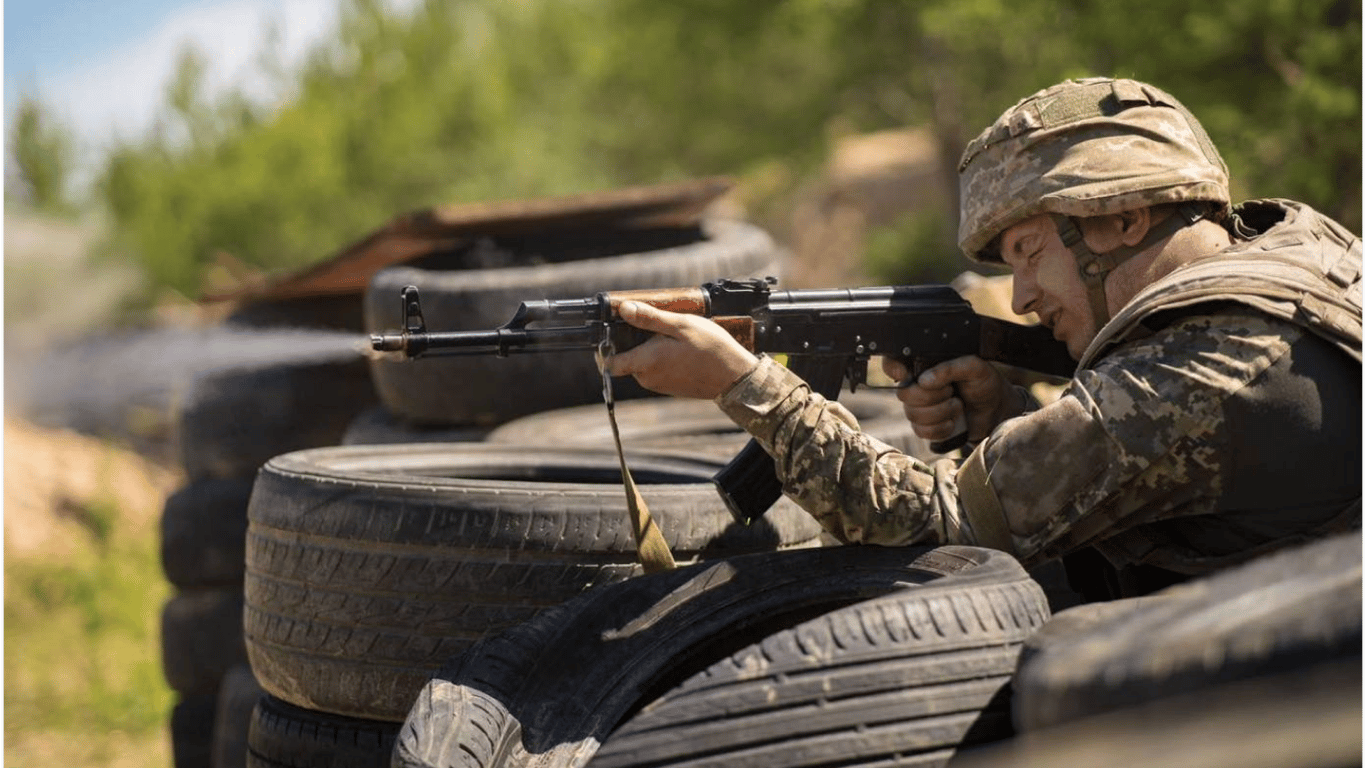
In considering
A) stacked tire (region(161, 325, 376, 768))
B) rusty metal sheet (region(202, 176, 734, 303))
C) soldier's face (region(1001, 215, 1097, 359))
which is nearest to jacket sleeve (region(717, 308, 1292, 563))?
soldier's face (region(1001, 215, 1097, 359))

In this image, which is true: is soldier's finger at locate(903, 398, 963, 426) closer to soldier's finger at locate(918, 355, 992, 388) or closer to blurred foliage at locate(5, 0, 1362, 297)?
soldier's finger at locate(918, 355, 992, 388)

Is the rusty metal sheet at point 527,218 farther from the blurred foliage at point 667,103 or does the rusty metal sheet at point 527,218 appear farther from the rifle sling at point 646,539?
the blurred foliage at point 667,103

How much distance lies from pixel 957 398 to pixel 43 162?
27486 millimetres

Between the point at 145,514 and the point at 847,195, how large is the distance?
2401 centimetres

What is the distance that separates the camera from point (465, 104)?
92.8 feet

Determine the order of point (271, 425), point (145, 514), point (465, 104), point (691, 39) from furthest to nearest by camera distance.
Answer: point (691, 39)
point (465, 104)
point (145, 514)
point (271, 425)

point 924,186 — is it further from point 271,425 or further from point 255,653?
point 255,653

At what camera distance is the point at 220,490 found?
7.04 m

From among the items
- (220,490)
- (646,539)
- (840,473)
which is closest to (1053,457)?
(840,473)

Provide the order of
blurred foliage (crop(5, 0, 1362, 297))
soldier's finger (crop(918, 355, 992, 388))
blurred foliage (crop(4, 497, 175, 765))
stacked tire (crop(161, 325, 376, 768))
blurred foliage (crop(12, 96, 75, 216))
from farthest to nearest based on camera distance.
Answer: blurred foliage (crop(12, 96, 75, 216))
blurred foliage (crop(5, 0, 1362, 297))
blurred foliage (crop(4, 497, 175, 765))
stacked tire (crop(161, 325, 376, 768))
soldier's finger (crop(918, 355, 992, 388))

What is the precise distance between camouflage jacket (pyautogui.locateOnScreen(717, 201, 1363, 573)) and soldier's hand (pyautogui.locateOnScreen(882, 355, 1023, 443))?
1.60ft

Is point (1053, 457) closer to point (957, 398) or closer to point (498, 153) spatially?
point (957, 398)

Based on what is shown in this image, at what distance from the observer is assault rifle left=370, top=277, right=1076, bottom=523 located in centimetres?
336

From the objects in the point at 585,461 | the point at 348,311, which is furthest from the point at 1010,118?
the point at 348,311
